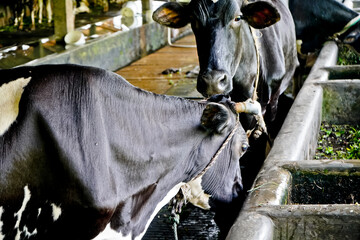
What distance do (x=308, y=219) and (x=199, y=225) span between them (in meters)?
2.18

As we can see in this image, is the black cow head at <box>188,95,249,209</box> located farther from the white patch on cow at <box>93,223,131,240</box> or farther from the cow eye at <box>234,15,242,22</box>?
the cow eye at <box>234,15,242,22</box>

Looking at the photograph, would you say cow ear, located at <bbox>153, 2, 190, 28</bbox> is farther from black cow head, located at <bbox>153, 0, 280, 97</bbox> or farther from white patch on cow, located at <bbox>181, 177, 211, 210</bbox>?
white patch on cow, located at <bbox>181, 177, 211, 210</bbox>

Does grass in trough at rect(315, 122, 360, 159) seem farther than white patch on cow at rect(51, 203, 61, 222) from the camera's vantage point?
Yes

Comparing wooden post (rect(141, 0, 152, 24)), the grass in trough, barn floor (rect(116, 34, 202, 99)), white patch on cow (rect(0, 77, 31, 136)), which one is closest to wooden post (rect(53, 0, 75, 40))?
barn floor (rect(116, 34, 202, 99))

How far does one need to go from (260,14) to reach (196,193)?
2.03 meters

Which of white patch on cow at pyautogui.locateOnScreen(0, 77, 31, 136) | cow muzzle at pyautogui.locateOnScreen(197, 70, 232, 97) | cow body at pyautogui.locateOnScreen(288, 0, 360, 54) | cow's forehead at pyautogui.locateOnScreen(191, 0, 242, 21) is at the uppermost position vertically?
white patch on cow at pyautogui.locateOnScreen(0, 77, 31, 136)

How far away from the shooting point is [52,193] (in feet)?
9.51

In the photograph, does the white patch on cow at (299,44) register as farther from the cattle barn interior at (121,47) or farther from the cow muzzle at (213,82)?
the cow muzzle at (213,82)

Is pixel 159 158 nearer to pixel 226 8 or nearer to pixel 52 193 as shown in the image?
pixel 52 193

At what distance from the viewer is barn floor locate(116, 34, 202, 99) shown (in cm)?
855

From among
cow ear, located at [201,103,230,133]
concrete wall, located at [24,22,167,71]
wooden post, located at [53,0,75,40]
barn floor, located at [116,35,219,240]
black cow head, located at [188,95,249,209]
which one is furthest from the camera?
wooden post, located at [53,0,75,40]

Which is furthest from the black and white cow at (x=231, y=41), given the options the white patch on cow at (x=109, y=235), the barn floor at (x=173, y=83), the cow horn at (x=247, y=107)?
the white patch on cow at (x=109, y=235)

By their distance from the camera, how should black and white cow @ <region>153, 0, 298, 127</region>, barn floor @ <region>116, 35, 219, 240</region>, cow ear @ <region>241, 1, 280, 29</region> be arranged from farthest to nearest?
barn floor @ <region>116, 35, 219, 240</region> < cow ear @ <region>241, 1, 280, 29</region> < black and white cow @ <region>153, 0, 298, 127</region>

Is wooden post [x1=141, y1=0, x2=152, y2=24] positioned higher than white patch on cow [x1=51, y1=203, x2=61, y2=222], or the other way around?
white patch on cow [x1=51, y1=203, x2=61, y2=222]
